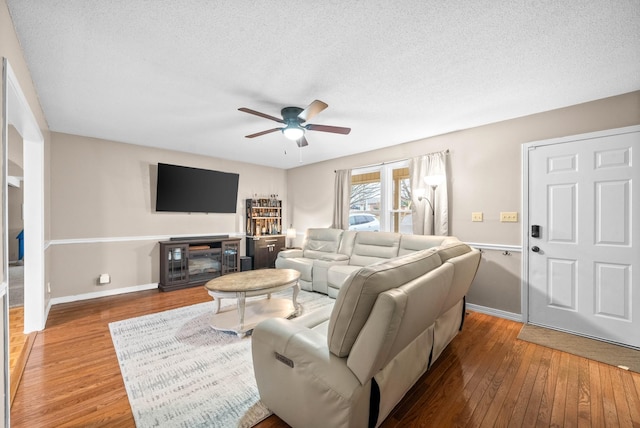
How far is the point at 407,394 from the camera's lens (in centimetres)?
191

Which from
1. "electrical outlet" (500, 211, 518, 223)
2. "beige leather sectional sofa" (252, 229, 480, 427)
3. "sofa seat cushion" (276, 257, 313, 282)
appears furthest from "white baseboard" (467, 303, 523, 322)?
"sofa seat cushion" (276, 257, 313, 282)

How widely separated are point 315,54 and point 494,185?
279 centimetres

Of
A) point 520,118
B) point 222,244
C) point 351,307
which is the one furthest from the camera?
point 222,244

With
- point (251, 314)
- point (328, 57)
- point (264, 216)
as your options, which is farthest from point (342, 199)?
point (328, 57)

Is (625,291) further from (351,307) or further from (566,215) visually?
(351,307)

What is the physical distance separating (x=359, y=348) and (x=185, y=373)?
1654mm

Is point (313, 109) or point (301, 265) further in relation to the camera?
point (301, 265)

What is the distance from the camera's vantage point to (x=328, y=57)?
2.03 m

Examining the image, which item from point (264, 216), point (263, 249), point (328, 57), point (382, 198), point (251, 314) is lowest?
point (251, 314)

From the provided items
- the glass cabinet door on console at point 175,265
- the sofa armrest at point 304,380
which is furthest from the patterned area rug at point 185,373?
the glass cabinet door on console at point 175,265

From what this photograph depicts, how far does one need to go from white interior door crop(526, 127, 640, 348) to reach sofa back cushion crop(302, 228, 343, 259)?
2.79 metres

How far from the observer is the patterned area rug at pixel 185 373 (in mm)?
1707

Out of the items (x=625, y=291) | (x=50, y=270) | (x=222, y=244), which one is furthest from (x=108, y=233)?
(x=625, y=291)

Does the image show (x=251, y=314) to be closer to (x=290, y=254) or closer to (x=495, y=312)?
(x=290, y=254)
